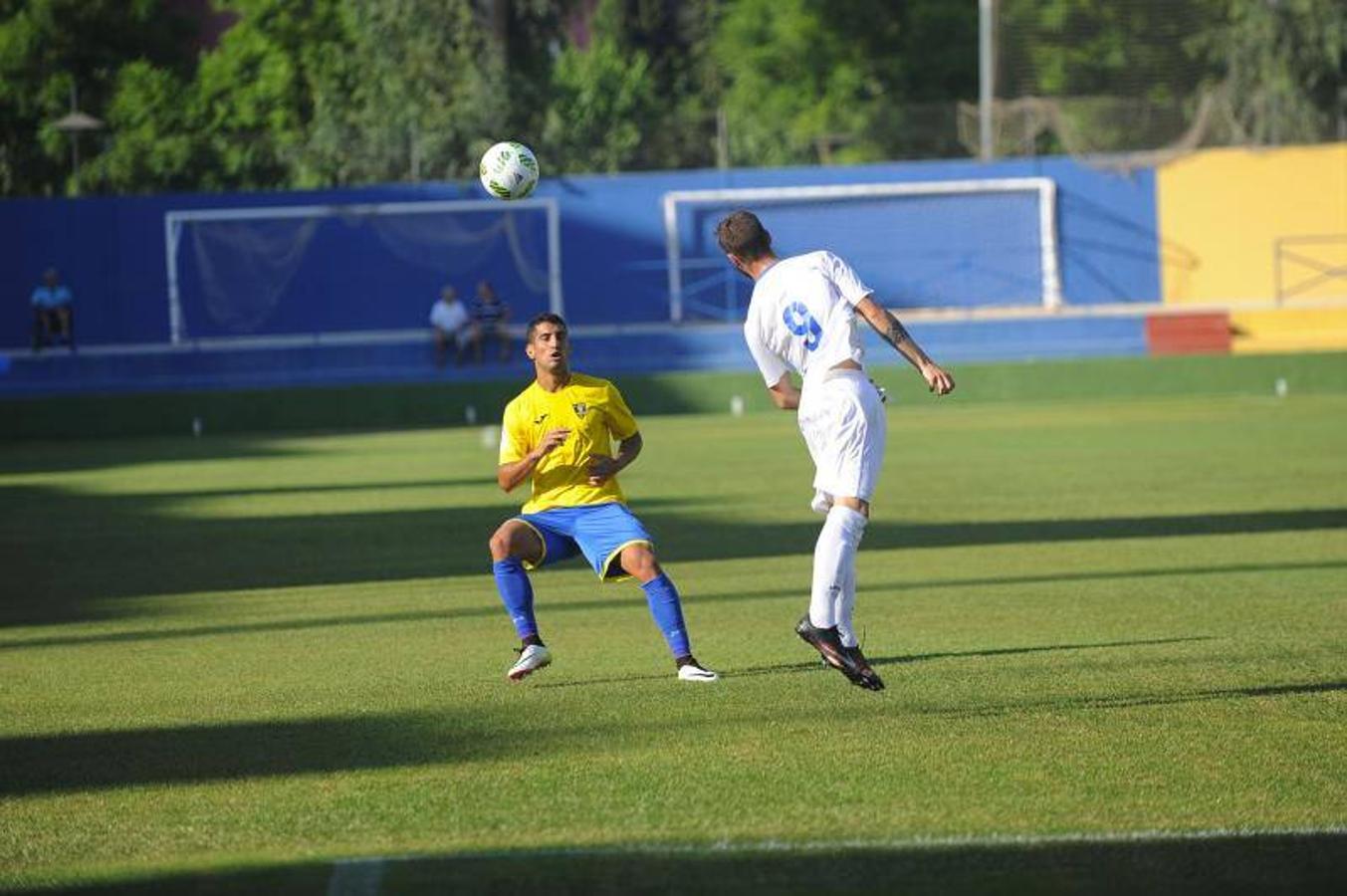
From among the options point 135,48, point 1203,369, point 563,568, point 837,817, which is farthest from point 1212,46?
point 837,817

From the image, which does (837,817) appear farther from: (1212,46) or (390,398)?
(1212,46)

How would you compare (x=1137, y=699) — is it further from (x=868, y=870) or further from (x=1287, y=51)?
(x=1287, y=51)

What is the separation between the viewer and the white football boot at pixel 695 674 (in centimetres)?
1062

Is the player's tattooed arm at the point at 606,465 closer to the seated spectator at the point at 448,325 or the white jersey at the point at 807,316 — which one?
the white jersey at the point at 807,316

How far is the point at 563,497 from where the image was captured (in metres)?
10.9

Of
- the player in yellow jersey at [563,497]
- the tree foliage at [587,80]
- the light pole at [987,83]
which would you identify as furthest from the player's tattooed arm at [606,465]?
the tree foliage at [587,80]

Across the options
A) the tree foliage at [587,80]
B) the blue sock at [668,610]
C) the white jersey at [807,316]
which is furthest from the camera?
the tree foliage at [587,80]

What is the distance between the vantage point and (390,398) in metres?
38.2

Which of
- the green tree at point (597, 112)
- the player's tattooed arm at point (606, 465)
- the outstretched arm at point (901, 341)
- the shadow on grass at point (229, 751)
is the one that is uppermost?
the green tree at point (597, 112)

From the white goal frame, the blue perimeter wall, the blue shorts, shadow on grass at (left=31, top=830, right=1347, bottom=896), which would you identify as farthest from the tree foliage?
shadow on grass at (left=31, top=830, right=1347, bottom=896)

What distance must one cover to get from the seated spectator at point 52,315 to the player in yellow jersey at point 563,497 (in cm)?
3763

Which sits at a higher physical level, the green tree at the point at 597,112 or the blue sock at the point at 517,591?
the green tree at the point at 597,112

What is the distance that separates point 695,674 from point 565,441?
4.05 ft

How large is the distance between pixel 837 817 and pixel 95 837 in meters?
2.39
